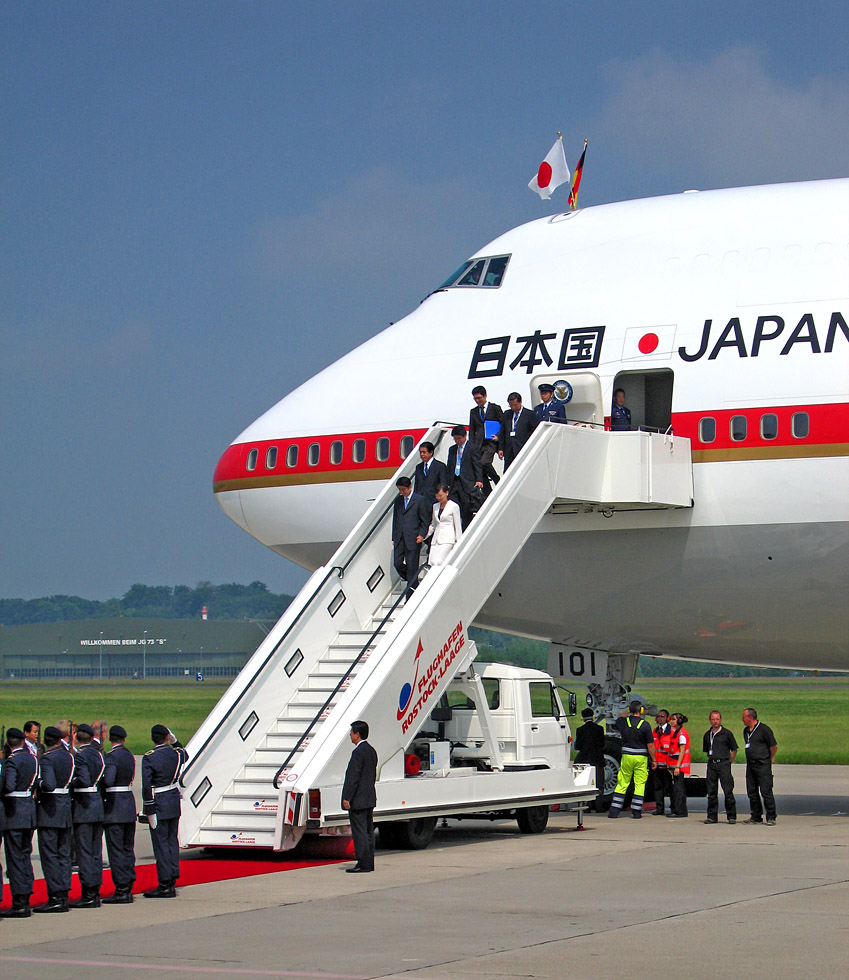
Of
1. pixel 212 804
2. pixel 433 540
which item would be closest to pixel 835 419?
pixel 433 540

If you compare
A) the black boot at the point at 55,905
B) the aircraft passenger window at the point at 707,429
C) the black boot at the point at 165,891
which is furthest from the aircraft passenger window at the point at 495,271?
the black boot at the point at 55,905

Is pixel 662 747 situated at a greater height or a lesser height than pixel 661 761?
greater

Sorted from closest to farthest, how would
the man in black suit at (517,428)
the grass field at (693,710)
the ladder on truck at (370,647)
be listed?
the ladder on truck at (370,647)
the man in black suit at (517,428)
the grass field at (693,710)

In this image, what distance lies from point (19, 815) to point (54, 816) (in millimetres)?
329

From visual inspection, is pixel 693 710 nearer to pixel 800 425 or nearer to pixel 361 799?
pixel 800 425

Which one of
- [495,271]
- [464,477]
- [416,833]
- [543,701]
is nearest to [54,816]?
[416,833]

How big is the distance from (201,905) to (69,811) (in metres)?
1.45

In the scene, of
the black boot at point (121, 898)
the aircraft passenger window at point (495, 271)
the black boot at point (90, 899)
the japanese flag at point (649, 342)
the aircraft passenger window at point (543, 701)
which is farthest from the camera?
the aircraft passenger window at point (495, 271)

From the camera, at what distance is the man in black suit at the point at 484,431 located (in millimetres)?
17594

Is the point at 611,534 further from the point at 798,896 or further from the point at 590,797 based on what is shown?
the point at 798,896

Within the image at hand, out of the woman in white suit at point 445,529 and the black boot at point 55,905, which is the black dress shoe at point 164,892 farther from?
the woman in white suit at point 445,529

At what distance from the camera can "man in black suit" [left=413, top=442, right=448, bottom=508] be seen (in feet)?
57.2

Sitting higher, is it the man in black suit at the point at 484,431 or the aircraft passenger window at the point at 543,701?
the man in black suit at the point at 484,431

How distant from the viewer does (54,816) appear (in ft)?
39.9
